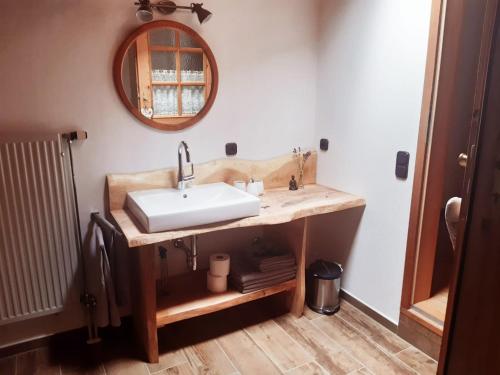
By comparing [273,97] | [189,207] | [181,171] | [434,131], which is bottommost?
[189,207]

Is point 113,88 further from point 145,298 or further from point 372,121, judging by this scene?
point 372,121

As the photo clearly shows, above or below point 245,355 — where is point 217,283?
above

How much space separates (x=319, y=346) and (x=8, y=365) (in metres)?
1.64

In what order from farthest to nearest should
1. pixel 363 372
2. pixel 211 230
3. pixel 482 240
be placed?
pixel 363 372
pixel 211 230
pixel 482 240

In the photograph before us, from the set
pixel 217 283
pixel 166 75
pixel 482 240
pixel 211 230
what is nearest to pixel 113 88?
pixel 166 75

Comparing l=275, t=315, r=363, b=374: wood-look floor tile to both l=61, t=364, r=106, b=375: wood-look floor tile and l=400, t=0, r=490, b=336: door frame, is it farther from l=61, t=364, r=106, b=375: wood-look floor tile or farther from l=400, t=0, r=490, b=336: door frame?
l=61, t=364, r=106, b=375: wood-look floor tile

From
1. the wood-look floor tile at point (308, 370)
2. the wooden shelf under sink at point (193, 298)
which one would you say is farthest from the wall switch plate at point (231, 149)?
the wood-look floor tile at point (308, 370)

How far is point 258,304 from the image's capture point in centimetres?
254

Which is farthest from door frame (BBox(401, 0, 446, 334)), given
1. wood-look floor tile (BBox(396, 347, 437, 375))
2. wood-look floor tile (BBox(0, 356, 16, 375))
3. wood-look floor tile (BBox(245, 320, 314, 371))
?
wood-look floor tile (BBox(0, 356, 16, 375))

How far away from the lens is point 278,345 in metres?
2.12

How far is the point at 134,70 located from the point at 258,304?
1.63 meters

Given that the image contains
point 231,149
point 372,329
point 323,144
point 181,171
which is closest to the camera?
point 181,171

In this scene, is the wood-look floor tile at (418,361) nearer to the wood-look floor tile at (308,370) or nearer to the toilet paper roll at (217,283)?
the wood-look floor tile at (308,370)

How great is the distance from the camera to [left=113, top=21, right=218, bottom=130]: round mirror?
78.7 inches
